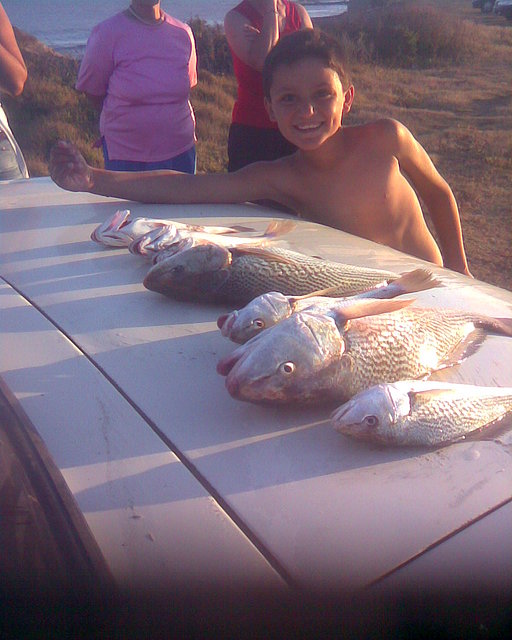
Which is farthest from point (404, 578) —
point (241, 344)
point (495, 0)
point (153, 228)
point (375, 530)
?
point (495, 0)

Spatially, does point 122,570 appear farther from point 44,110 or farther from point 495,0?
point 495,0

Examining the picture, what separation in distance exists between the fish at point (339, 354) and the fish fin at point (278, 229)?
1115 mm

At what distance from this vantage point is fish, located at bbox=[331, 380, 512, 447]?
5.21ft

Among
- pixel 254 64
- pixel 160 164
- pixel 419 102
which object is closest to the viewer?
pixel 254 64

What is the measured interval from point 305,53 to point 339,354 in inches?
86.9

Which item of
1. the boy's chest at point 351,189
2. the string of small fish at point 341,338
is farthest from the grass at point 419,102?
the string of small fish at point 341,338

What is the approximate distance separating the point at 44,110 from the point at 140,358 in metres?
15.9

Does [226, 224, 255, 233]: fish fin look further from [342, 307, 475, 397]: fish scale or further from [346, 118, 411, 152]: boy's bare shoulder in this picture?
[342, 307, 475, 397]: fish scale

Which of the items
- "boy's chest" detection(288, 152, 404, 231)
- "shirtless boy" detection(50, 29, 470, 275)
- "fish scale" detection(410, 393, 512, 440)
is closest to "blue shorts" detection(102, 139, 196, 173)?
"shirtless boy" detection(50, 29, 470, 275)

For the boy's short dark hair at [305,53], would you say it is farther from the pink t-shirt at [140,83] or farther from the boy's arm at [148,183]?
the pink t-shirt at [140,83]

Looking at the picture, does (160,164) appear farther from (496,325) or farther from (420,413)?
(420,413)

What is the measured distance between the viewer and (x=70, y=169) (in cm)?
350

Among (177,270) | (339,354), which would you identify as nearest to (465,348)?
(339,354)

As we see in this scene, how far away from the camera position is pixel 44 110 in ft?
53.7
